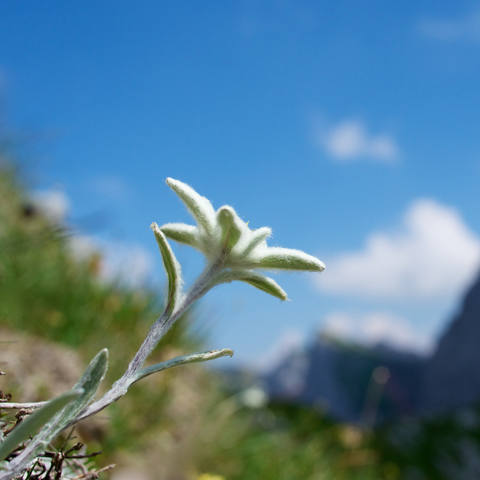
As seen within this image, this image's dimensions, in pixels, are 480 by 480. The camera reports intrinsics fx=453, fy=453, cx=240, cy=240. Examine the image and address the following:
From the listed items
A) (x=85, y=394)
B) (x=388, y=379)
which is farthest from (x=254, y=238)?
(x=388, y=379)

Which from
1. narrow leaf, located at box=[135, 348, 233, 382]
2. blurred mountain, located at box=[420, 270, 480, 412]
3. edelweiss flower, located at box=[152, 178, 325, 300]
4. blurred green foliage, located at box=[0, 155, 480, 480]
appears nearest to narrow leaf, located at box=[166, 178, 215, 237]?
edelweiss flower, located at box=[152, 178, 325, 300]

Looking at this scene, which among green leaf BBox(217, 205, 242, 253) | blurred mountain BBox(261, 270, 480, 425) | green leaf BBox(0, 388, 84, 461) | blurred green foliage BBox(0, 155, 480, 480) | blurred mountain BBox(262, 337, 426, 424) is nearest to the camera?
green leaf BBox(0, 388, 84, 461)

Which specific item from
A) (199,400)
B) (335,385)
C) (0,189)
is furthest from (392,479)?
(0,189)

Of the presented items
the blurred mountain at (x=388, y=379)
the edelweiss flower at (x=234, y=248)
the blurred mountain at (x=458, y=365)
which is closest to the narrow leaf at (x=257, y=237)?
the edelweiss flower at (x=234, y=248)

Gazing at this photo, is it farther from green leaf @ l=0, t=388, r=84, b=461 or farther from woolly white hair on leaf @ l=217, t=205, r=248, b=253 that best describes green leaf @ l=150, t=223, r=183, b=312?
green leaf @ l=0, t=388, r=84, b=461

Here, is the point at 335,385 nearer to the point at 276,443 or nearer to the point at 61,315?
the point at 276,443

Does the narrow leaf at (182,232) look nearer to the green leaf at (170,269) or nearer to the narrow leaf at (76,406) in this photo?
the green leaf at (170,269)

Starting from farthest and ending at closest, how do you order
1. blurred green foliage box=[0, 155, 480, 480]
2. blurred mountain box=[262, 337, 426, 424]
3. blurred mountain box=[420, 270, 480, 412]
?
blurred mountain box=[262, 337, 426, 424], blurred mountain box=[420, 270, 480, 412], blurred green foliage box=[0, 155, 480, 480]

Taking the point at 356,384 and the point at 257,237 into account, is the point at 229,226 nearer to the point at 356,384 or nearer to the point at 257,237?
the point at 257,237
